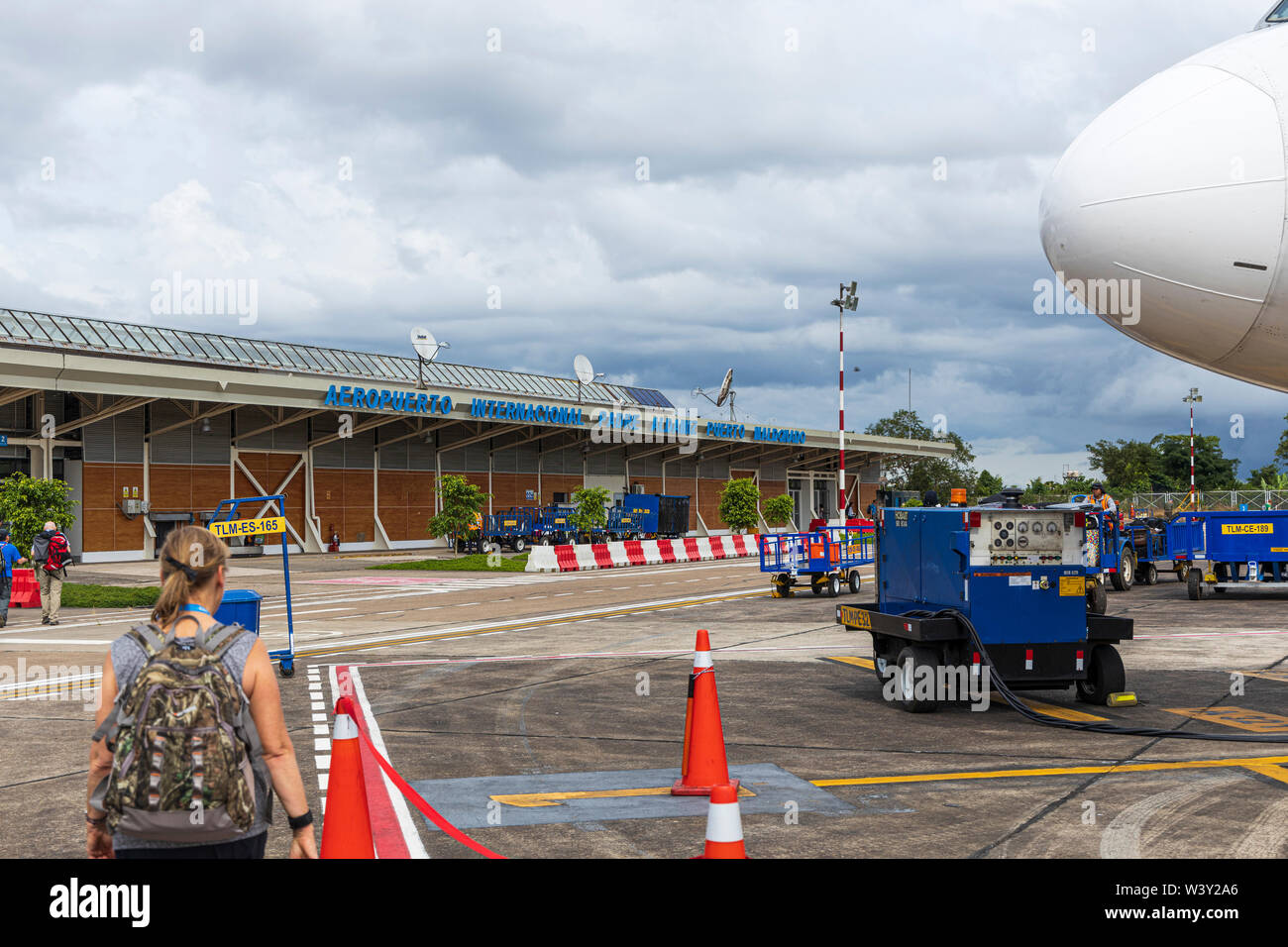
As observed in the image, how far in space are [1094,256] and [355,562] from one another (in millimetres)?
37186

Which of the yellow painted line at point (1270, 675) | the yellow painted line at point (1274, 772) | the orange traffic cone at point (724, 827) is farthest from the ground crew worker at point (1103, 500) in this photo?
the orange traffic cone at point (724, 827)

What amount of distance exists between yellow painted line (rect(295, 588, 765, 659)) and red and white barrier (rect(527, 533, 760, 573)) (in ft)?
35.8

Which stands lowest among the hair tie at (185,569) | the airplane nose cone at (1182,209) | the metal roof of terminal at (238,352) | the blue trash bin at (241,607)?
the blue trash bin at (241,607)

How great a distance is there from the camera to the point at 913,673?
10.6 metres

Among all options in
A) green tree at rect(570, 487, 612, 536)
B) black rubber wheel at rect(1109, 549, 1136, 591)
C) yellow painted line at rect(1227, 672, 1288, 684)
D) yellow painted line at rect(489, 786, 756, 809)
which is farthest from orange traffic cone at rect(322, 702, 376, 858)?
green tree at rect(570, 487, 612, 536)

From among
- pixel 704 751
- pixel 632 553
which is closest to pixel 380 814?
pixel 704 751

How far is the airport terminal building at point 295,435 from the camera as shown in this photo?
38.4 metres

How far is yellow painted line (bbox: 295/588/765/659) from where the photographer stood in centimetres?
1612

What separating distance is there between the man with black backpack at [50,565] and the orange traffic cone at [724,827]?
18.4 metres

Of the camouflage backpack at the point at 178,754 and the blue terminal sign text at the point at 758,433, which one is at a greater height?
the blue terminal sign text at the point at 758,433

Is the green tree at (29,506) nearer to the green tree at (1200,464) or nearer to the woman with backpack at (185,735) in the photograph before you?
the woman with backpack at (185,735)
